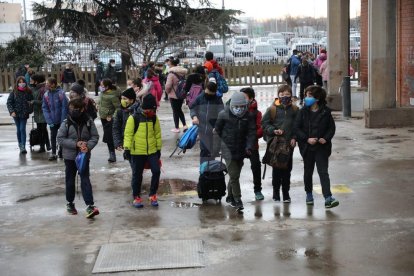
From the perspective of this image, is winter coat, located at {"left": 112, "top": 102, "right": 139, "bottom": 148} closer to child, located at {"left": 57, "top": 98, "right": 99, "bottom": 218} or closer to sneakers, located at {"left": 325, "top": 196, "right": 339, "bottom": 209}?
child, located at {"left": 57, "top": 98, "right": 99, "bottom": 218}

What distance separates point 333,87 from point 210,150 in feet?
36.0

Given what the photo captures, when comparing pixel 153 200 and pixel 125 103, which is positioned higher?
pixel 125 103

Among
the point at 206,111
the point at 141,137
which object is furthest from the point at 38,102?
the point at 141,137

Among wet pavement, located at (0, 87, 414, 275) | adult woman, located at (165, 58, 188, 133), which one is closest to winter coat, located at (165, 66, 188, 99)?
adult woman, located at (165, 58, 188, 133)

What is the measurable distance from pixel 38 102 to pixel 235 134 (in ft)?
20.8

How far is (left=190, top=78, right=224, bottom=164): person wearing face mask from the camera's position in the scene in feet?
34.6

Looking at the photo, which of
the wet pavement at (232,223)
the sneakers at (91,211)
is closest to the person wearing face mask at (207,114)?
the wet pavement at (232,223)

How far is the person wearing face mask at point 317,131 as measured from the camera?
8.87 meters

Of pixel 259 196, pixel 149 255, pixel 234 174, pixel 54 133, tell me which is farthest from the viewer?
pixel 54 133

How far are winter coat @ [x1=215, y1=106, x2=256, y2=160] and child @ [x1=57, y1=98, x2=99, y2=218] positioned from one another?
1665 millimetres

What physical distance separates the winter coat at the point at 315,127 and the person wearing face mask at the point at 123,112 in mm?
2326

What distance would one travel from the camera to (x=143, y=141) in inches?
363

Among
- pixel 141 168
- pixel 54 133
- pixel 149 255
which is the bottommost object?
pixel 149 255

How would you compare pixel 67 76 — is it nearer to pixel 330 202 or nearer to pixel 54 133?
pixel 54 133
